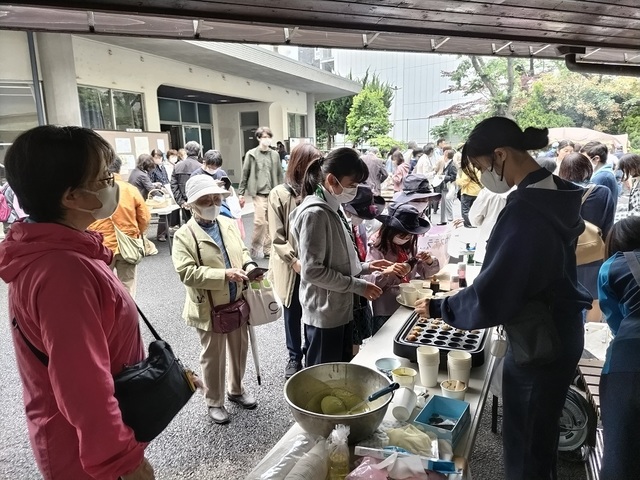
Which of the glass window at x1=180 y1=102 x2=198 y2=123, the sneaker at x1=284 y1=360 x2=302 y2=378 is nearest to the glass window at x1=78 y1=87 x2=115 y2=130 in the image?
the glass window at x1=180 y1=102 x2=198 y2=123

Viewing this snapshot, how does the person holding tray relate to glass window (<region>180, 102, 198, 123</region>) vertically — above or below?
below

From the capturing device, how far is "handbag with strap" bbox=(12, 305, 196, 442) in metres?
1.09

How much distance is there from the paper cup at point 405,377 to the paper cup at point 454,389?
0.11 metres

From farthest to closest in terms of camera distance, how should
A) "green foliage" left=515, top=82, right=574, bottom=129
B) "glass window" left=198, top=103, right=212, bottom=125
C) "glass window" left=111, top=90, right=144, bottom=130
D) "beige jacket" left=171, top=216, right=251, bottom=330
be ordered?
"green foliage" left=515, top=82, right=574, bottom=129 < "glass window" left=198, top=103, right=212, bottom=125 < "glass window" left=111, top=90, right=144, bottom=130 < "beige jacket" left=171, top=216, right=251, bottom=330

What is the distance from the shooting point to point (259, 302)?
2.77 m

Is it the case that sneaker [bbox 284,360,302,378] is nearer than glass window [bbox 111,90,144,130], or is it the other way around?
sneaker [bbox 284,360,302,378]

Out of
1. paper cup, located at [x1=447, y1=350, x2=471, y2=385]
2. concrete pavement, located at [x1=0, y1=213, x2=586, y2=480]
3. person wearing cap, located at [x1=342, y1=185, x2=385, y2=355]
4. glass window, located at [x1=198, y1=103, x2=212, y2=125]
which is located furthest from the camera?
glass window, located at [x1=198, y1=103, x2=212, y2=125]

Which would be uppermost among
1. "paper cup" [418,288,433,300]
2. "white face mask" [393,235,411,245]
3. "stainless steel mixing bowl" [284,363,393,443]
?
"white face mask" [393,235,411,245]

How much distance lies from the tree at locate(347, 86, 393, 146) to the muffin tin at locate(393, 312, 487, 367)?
21178 mm

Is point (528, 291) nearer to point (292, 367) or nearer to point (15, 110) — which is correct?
point (292, 367)

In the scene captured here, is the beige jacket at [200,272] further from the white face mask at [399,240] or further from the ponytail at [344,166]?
the white face mask at [399,240]

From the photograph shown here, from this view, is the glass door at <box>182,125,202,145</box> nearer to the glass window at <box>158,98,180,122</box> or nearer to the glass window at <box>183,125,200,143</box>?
the glass window at <box>183,125,200,143</box>

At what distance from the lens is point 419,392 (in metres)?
1.69

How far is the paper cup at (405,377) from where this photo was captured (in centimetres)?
164
